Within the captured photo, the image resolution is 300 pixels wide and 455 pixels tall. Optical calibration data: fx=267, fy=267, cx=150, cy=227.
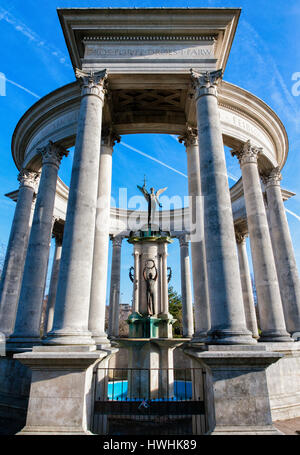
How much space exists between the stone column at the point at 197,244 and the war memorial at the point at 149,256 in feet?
0.45

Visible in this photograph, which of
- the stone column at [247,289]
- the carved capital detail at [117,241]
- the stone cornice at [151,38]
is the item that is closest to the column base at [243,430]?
the stone cornice at [151,38]

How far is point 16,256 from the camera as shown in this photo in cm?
3102

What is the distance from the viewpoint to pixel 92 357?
13203 mm

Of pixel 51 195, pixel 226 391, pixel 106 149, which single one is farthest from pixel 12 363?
pixel 106 149

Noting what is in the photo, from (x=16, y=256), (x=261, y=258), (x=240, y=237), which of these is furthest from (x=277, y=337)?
(x=16, y=256)

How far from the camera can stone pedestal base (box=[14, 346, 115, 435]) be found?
12.9m

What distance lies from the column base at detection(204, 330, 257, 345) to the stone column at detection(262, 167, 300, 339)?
639 inches

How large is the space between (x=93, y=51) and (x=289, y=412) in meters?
32.0

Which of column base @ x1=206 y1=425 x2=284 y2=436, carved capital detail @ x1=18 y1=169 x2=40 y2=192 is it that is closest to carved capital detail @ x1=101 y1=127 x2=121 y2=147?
carved capital detail @ x1=18 y1=169 x2=40 y2=192

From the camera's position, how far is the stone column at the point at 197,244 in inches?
891

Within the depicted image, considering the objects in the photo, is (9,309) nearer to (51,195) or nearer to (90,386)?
(51,195)

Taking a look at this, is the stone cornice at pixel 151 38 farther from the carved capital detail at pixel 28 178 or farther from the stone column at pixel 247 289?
the stone column at pixel 247 289

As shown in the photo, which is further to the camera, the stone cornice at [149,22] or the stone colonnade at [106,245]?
the stone cornice at [149,22]

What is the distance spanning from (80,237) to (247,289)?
36.0 metres
